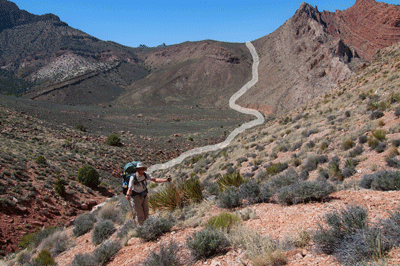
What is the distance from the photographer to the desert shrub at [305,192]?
5559mm

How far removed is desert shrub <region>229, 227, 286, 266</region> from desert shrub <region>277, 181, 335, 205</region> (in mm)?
1759

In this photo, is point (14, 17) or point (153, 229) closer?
point (153, 229)

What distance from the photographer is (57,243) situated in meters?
7.98

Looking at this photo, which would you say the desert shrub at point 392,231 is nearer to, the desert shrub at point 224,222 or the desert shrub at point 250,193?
the desert shrub at point 224,222

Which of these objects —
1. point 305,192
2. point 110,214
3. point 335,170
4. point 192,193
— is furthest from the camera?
point 110,214

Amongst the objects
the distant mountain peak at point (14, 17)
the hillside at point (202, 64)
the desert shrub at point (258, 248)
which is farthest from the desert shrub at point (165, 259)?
the distant mountain peak at point (14, 17)

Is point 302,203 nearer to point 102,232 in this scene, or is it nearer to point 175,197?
point 175,197

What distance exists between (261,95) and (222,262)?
6237cm

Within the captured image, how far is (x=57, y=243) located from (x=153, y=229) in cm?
443

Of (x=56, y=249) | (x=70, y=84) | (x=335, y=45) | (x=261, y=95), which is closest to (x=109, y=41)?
(x=70, y=84)

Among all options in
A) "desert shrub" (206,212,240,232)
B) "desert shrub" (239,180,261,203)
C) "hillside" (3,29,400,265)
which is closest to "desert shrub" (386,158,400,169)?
"hillside" (3,29,400,265)

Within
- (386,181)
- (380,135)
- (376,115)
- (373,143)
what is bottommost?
(386,181)

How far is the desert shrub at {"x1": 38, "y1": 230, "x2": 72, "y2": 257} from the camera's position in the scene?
7.74 m

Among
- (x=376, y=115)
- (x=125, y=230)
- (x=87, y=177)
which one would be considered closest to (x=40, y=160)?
(x=87, y=177)
